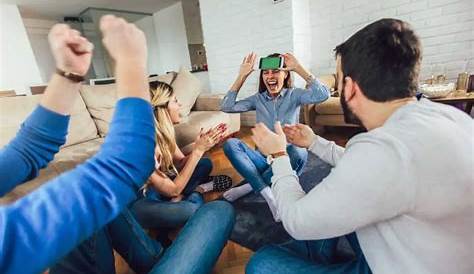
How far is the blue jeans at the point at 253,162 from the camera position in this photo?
4.42 ft

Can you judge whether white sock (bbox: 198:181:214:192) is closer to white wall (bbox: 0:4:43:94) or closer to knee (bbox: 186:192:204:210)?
knee (bbox: 186:192:204:210)

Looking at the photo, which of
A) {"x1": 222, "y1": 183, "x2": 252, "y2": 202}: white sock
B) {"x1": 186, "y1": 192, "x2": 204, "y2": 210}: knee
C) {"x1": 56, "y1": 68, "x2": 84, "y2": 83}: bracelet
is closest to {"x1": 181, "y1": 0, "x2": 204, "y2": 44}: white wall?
{"x1": 222, "y1": 183, "x2": 252, "y2": 202}: white sock

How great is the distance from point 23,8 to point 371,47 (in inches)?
219

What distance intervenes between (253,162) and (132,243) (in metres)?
0.76

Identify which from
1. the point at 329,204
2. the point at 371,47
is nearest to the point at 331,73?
the point at 371,47

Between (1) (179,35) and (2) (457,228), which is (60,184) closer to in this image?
(2) (457,228)

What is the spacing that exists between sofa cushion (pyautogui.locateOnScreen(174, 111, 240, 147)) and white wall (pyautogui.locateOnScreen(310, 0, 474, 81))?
59.1 inches

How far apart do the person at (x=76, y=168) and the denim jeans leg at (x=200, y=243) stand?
0.36 meters

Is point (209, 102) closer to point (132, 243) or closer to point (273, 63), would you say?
point (273, 63)

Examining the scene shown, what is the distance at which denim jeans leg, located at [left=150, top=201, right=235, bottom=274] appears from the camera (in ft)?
2.15

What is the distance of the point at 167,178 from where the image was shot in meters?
1.16

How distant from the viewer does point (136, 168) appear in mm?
314

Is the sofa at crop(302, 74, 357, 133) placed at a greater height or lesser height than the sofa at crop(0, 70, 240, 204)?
lesser

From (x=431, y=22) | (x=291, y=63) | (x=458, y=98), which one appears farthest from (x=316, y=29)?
(x=291, y=63)
